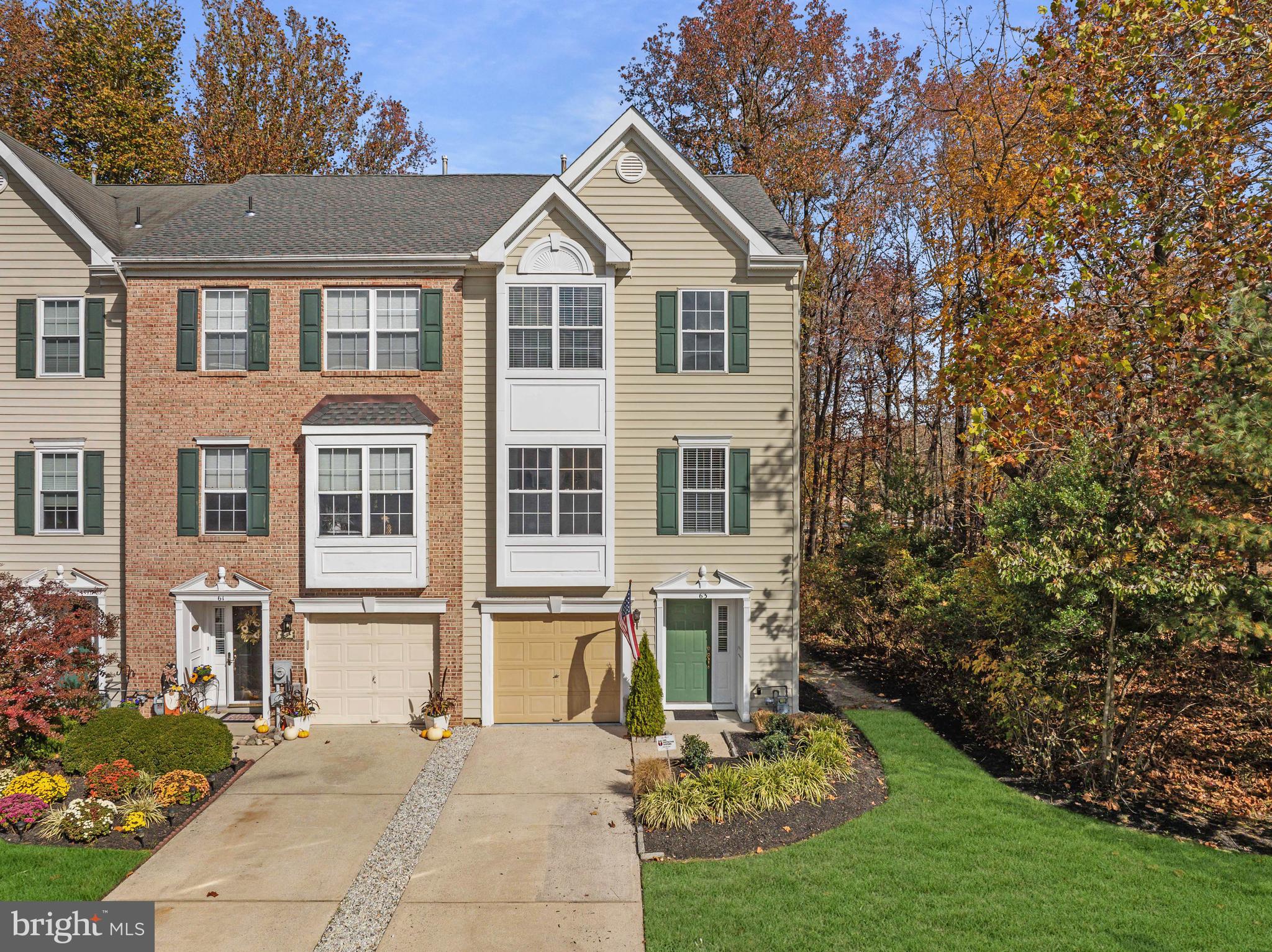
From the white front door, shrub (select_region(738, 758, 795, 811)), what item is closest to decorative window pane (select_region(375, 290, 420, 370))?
the white front door

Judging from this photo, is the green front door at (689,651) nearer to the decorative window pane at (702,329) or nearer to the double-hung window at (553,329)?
the decorative window pane at (702,329)

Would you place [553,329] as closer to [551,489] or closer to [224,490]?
[551,489]

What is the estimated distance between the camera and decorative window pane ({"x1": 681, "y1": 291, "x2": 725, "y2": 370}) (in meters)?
14.7

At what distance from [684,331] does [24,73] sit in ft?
83.1

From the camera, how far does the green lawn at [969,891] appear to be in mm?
7703

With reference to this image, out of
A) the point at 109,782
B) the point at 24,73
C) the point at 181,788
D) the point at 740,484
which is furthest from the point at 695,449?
the point at 24,73

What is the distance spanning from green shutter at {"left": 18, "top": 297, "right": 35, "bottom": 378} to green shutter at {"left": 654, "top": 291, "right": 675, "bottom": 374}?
12.3 metres

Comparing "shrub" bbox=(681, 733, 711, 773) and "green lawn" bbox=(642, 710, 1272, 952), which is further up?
"shrub" bbox=(681, 733, 711, 773)

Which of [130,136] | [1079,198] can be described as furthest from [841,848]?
[130,136]

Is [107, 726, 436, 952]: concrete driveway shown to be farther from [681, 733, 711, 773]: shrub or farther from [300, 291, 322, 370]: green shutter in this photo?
[300, 291, 322, 370]: green shutter

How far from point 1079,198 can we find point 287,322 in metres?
14.8

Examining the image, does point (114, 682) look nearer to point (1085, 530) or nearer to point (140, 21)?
point (1085, 530)

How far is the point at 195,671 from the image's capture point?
14469 millimetres

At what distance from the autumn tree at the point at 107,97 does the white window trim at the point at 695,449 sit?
2239 centimetres
